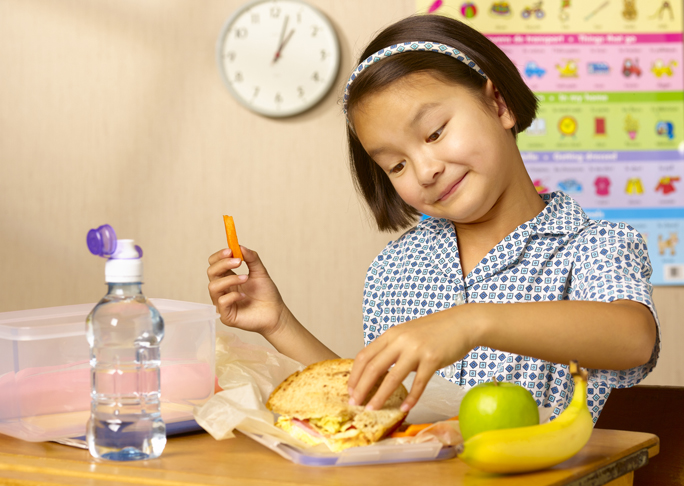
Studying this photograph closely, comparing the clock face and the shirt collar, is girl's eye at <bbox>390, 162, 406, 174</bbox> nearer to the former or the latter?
the shirt collar

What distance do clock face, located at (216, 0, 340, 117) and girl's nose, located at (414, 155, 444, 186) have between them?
4.60ft

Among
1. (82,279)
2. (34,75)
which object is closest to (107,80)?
(34,75)

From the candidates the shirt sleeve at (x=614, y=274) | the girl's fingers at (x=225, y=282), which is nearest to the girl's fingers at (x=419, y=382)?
the shirt sleeve at (x=614, y=274)

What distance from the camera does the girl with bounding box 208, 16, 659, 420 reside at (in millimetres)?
916

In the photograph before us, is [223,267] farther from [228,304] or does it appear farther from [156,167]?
[156,167]

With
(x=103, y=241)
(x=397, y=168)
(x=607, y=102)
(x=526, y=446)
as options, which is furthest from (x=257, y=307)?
(x=607, y=102)

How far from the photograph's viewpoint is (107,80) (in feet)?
7.74

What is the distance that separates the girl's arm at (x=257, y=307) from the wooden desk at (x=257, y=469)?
38 cm

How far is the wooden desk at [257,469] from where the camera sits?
50 centimetres

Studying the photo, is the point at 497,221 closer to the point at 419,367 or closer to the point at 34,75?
the point at 419,367

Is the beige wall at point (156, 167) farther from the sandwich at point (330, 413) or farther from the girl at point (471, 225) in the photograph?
the sandwich at point (330, 413)

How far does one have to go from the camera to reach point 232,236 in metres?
0.91

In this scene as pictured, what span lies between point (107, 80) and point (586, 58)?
166 cm

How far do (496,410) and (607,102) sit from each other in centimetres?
196
